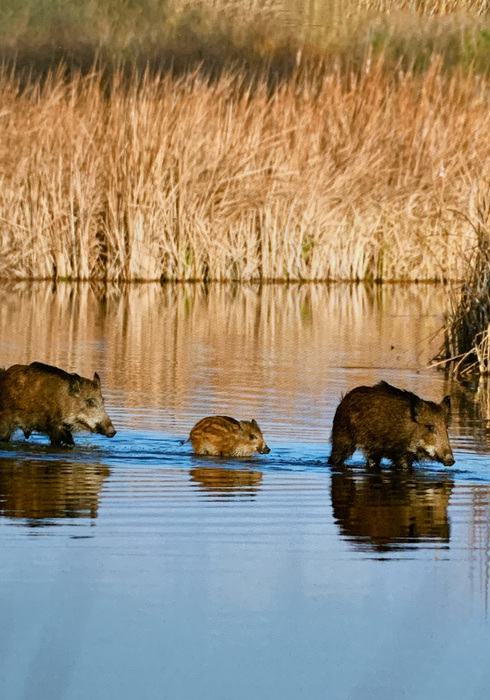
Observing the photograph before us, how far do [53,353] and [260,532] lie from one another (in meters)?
8.34

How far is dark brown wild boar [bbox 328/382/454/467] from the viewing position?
32.6ft

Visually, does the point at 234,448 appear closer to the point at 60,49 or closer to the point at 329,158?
the point at 329,158

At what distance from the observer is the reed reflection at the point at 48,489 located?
825 cm

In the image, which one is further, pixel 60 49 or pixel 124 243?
pixel 60 49

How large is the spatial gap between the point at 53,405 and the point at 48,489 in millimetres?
1713

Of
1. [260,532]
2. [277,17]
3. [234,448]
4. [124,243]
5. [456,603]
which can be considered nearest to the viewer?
[456,603]

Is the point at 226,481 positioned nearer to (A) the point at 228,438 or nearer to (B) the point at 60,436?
(A) the point at 228,438

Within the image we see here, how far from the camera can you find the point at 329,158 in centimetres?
2516

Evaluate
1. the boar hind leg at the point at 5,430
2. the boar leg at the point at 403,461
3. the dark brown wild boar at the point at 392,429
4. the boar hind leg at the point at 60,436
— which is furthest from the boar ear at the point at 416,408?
the boar hind leg at the point at 5,430

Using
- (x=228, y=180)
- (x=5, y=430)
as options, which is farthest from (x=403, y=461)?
(x=228, y=180)

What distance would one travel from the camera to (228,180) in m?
24.5

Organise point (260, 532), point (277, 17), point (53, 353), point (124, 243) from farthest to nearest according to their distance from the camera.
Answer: point (277, 17)
point (124, 243)
point (53, 353)
point (260, 532)

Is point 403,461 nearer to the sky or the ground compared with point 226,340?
nearer to the ground

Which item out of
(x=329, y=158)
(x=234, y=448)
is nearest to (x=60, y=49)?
(x=329, y=158)
